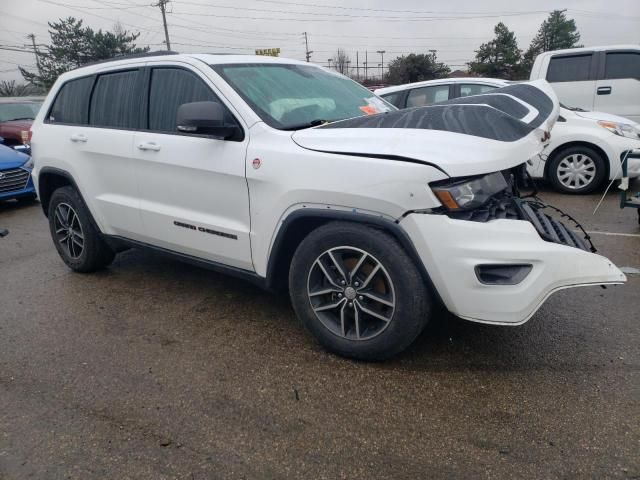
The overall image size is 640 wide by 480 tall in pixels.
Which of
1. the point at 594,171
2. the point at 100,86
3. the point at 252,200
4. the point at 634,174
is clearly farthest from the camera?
the point at 594,171

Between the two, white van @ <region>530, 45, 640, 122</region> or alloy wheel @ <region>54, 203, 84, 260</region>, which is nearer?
alloy wheel @ <region>54, 203, 84, 260</region>

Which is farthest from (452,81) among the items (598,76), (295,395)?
(295,395)

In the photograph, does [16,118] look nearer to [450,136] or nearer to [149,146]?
[149,146]

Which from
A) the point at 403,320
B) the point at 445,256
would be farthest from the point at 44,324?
the point at 445,256

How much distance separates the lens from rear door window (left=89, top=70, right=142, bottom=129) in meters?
4.04

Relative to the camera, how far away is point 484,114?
292 centimetres

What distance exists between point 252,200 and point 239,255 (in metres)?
0.40

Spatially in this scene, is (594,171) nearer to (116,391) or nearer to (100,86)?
(100,86)

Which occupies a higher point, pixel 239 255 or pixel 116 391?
pixel 239 255

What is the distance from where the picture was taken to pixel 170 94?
12.5 ft

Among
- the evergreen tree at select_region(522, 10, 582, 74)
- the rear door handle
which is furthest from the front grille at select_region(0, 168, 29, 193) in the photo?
Result: the evergreen tree at select_region(522, 10, 582, 74)

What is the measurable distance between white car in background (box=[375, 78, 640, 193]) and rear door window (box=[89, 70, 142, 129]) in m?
4.74

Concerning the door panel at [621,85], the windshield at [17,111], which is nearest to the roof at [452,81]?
the door panel at [621,85]

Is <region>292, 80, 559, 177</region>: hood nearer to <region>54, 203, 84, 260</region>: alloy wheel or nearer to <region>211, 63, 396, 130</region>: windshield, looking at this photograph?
<region>211, 63, 396, 130</region>: windshield
